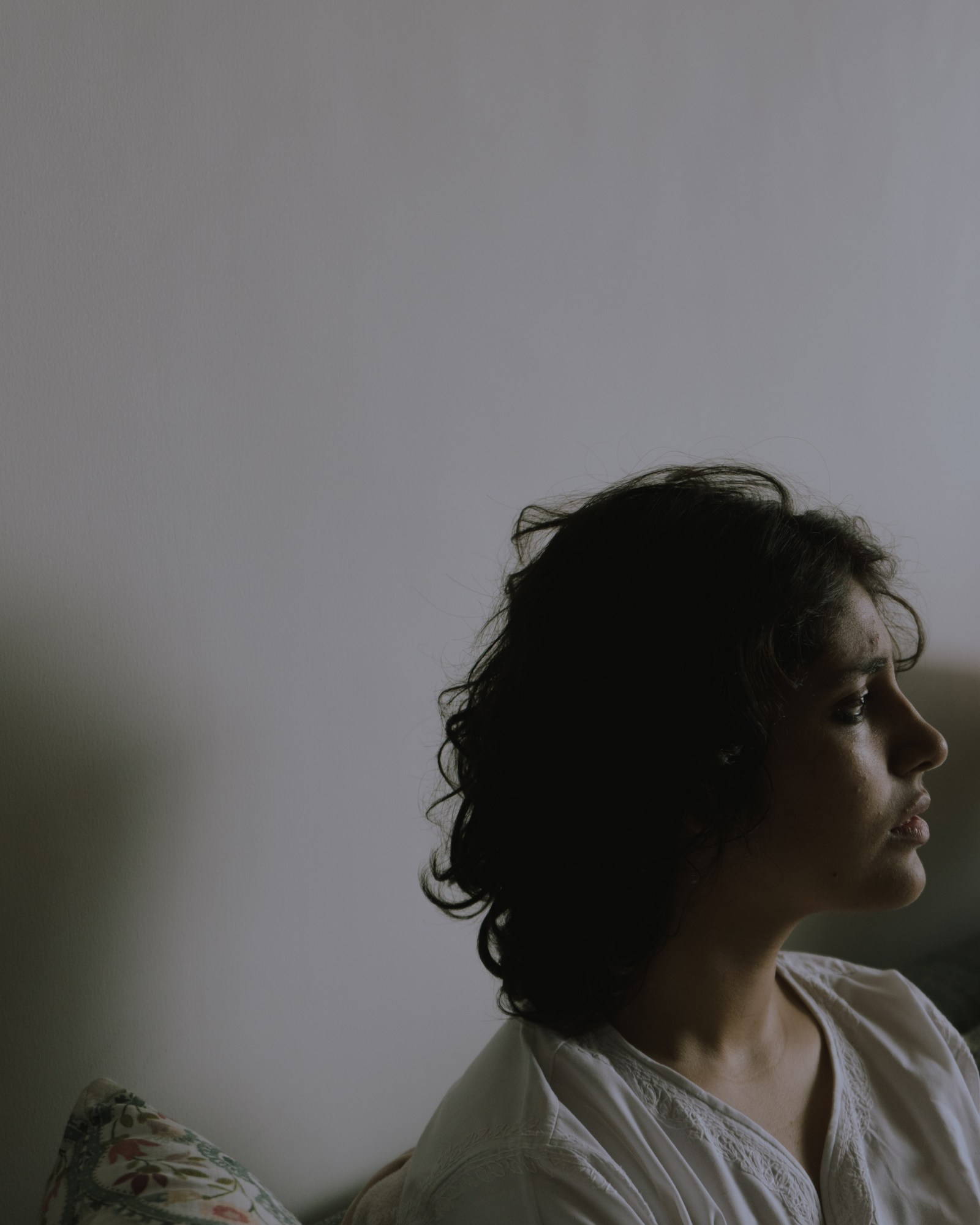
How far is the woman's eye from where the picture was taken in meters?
0.98

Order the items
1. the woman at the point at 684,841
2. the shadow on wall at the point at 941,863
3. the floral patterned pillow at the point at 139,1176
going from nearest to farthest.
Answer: the floral patterned pillow at the point at 139,1176 < the woman at the point at 684,841 < the shadow on wall at the point at 941,863

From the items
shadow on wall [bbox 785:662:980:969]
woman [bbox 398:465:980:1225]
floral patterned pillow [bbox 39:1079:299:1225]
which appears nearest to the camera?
floral patterned pillow [bbox 39:1079:299:1225]

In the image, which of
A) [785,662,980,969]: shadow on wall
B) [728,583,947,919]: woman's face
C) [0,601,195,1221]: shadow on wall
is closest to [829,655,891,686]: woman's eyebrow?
[728,583,947,919]: woman's face

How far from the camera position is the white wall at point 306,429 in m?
0.98

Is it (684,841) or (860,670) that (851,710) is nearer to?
(860,670)

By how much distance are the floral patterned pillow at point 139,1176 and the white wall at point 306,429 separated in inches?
5.7

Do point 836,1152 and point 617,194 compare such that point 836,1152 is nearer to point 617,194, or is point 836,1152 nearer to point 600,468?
point 600,468

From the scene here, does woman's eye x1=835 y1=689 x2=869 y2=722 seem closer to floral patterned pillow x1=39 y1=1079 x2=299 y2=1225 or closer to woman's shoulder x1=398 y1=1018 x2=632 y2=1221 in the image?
woman's shoulder x1=398 y1=1018 x2=632 y2=1221

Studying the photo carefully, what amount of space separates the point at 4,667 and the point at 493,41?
0.90 meters

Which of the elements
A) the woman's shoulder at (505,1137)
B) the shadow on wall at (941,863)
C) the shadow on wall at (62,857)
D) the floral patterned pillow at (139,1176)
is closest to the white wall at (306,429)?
the shadow on wall at (62,857)

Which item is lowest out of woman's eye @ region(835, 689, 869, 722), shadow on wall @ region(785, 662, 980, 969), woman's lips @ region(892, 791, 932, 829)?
shadow on wall @ region(785, 662, 980, 969)

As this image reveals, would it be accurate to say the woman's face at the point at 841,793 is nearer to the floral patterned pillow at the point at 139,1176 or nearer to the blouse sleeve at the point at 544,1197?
the blouse sleeve at the point at 544,1197

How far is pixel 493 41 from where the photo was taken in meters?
1.25

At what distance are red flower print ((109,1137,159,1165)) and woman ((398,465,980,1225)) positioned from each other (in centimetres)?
24
